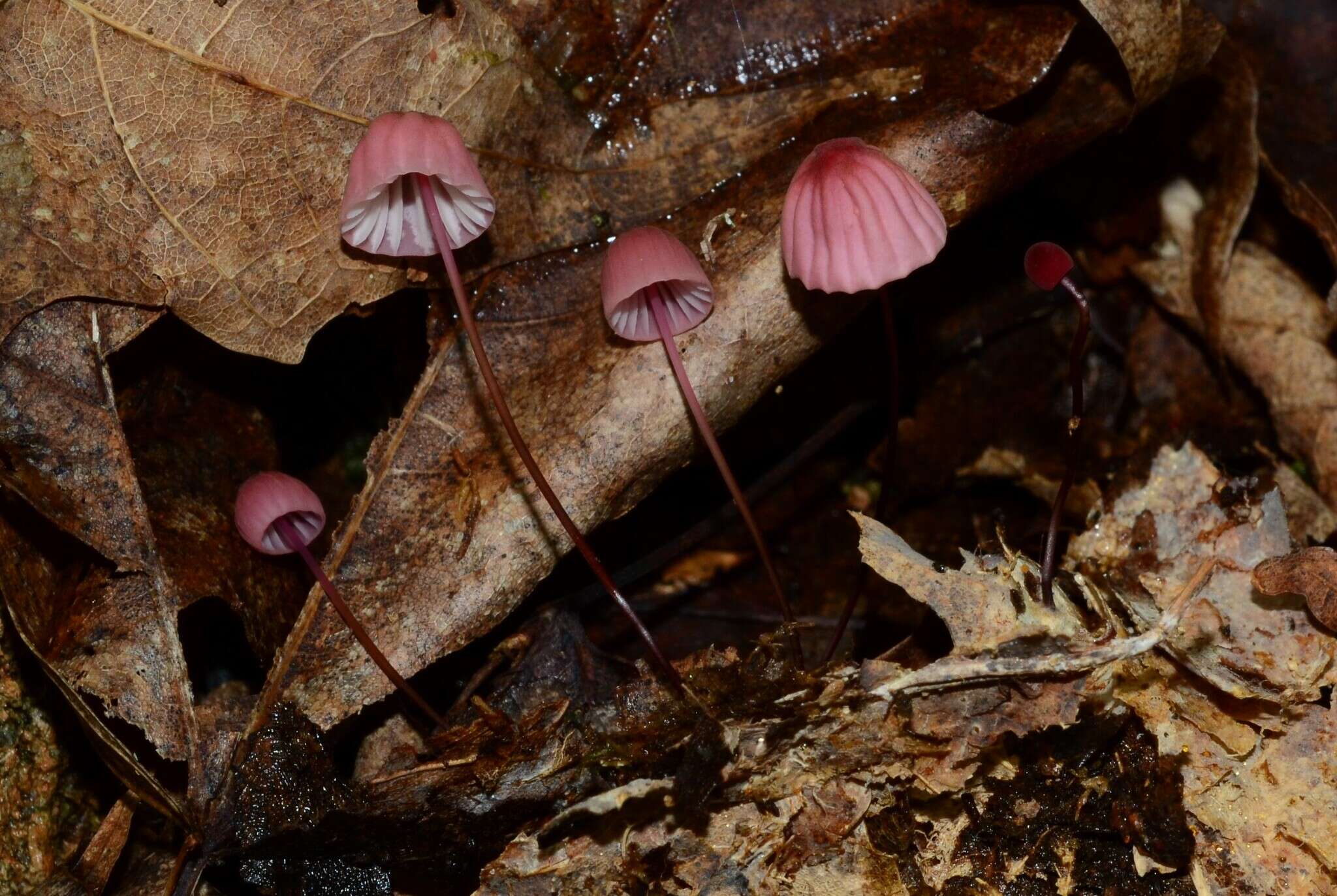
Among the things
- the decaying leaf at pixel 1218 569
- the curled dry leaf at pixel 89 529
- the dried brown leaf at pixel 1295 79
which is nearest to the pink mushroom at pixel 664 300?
the decaying leaf at pixel 1218 569

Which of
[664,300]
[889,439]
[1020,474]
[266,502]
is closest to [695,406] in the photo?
[664,300]

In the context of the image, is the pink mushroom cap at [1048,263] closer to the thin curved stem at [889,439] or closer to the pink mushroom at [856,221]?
the pink mushroom at [856,221]

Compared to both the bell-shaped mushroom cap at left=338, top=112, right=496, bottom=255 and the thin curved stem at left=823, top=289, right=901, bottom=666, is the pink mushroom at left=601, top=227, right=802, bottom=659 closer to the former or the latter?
the thin curved stem at left=823, top=289, right=901, bottom=666

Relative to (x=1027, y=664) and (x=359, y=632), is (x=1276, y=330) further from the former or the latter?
(x=359, y=632)

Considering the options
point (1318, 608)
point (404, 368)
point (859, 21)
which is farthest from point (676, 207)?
point (1318, 608)

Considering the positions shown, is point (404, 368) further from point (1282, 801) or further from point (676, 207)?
point (1282, 801)

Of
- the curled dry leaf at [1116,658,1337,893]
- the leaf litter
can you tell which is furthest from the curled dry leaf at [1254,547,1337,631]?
the curled dry leaf at [1116,658,1337,893]
